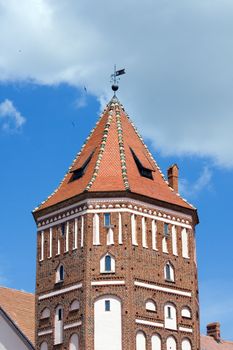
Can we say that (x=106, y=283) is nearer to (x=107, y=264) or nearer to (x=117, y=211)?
(x=107, y=264)

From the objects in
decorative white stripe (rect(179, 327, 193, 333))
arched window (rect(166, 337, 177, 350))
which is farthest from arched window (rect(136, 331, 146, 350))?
decorative white stripe (rect(179, 327, 193, 333))

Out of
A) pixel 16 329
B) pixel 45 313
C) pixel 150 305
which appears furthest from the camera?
pixel 16 329

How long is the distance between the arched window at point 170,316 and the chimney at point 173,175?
6.85 m

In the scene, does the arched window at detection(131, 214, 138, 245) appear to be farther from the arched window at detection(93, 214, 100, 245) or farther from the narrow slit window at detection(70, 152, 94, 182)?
the narrow slit window at detection(70, 152, 94, 182)

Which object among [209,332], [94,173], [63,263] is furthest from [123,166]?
[209,332]

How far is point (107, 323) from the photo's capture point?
45.3 metres

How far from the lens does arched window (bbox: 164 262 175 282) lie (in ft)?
156

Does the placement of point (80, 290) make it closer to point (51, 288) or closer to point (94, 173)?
point (51, 288)

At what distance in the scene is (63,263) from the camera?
47625 mm

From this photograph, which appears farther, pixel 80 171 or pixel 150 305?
pixel 80 171

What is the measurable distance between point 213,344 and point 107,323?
57.2 feet

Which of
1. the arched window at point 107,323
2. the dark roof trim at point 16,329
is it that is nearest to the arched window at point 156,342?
the arched window at point 107,323

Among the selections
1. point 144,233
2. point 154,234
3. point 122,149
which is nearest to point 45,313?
point 144,233

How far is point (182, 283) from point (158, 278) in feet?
4.77
